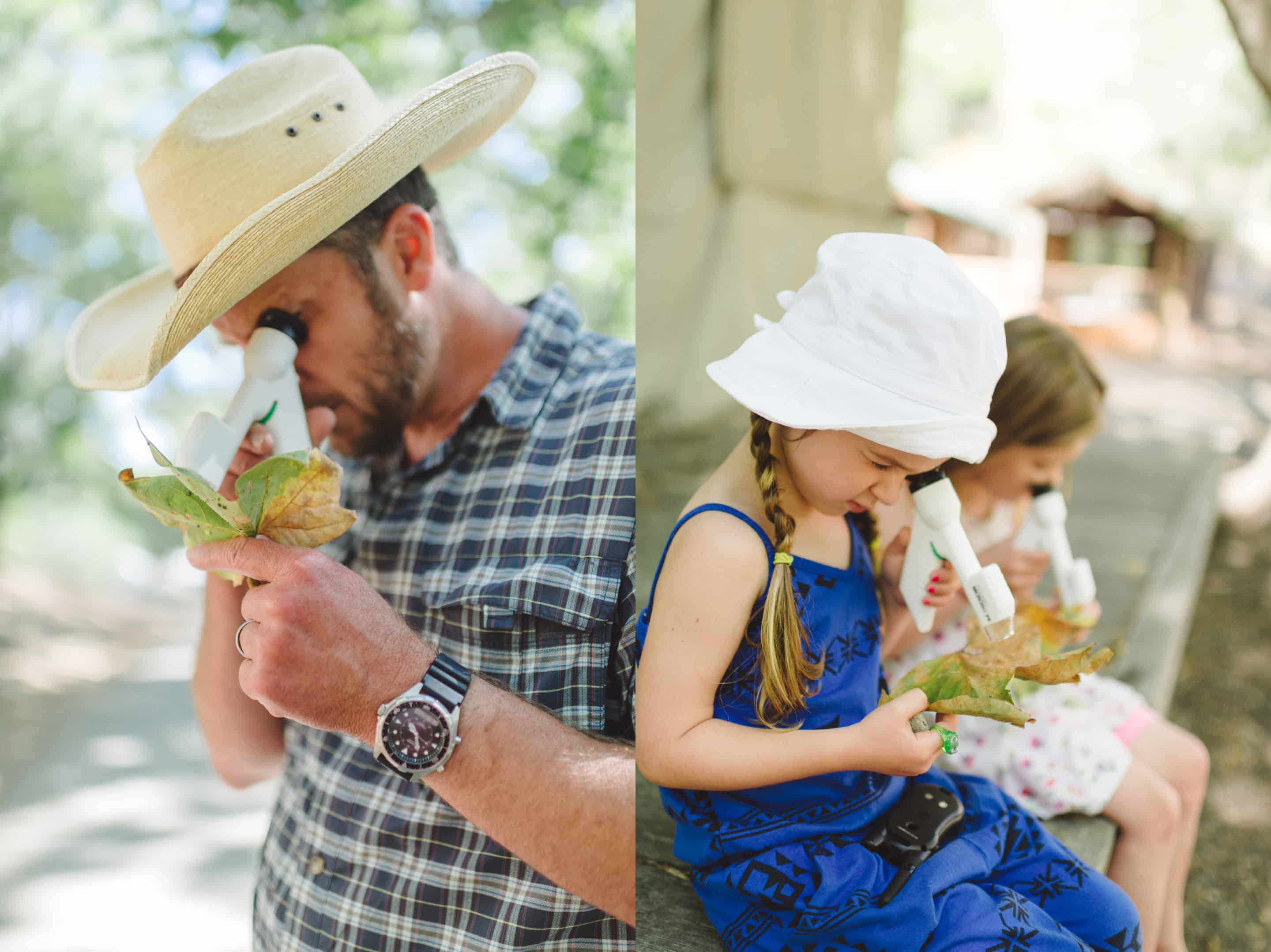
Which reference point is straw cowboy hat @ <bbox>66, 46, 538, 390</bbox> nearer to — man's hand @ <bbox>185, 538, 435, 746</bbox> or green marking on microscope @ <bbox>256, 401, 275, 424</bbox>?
green marking on microscope @ <bbox>256, 401, 275, 424</bbox>

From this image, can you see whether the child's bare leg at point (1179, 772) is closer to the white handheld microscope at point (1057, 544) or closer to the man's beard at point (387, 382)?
the white handheld microscope at point (1057, 544)

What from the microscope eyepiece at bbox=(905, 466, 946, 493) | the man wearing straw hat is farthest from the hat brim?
the man wearing straw hat

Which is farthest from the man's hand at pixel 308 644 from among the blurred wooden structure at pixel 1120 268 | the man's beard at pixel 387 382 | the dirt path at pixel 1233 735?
the blurred wooden structure at pixel 1120 268

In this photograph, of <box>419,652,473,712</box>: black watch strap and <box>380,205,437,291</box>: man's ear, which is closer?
<box>419,652,473,712</box>: black watch strap

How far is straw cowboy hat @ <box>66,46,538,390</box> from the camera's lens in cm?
128

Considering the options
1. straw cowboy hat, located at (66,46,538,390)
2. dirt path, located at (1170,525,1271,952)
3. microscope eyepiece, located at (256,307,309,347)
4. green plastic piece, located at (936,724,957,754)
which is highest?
straw cowboy hat, located at (66,46,538,390)

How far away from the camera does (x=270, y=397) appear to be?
137 cm

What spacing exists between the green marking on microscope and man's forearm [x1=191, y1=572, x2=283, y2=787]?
39cm

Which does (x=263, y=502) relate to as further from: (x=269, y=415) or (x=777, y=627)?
(x=777, y=627)

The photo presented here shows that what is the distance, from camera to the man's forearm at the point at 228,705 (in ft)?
5.46

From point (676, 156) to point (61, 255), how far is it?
849 cm

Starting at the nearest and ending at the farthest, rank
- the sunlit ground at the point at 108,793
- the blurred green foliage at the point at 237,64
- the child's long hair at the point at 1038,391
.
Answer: the child's long hair at the point at 1038,391 < the sunlit ground at the point at 108,793 < the blurred green foliage at the point at 237,64

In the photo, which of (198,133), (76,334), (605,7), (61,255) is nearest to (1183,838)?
(198,133)

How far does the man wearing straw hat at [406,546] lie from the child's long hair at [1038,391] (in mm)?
736
